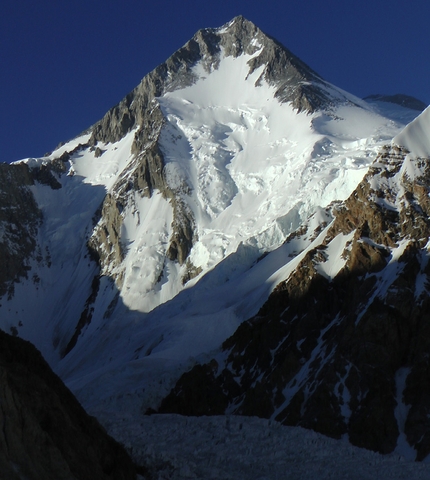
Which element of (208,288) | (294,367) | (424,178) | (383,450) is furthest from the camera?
(208,288)

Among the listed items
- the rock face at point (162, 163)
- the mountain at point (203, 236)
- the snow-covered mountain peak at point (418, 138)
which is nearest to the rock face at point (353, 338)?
the mountain at point (203, 236)

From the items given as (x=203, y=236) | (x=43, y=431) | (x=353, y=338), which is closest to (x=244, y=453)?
(x=43, y=431)

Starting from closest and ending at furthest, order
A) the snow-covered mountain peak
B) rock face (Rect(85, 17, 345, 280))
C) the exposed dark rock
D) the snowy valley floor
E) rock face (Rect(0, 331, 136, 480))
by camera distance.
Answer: rock face (Rect(0, 331, 136, 480))
the snowy valley floor
the snow-covered mountain peak
rock face (Rect(85, 17, 345, 280))
the exposed dark rock

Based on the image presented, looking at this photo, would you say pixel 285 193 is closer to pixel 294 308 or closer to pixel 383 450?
pixel 294 308

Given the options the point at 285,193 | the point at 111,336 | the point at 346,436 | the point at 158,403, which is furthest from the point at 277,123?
the point at 346,436

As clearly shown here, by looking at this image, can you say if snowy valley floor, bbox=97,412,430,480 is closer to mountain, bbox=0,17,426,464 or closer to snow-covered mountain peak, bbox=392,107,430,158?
mountain, bbox=0,17,426,464

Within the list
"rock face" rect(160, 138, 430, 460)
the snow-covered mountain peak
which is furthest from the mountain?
the snow-covered mountain peak
